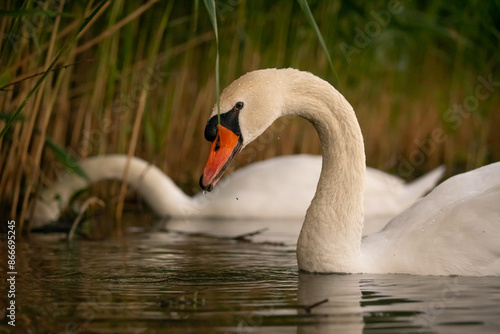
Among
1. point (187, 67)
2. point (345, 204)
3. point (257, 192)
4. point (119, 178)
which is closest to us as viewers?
point (345, 204)

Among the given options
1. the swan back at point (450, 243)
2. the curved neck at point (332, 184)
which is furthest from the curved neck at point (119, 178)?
the swan back at point (450, 243)

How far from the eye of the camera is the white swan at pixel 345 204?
496 centimetres

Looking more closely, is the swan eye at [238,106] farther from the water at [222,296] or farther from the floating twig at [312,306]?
the floating twig at [312,306]

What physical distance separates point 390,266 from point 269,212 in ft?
14.4

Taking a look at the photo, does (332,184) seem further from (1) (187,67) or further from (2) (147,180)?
(1) (187,67)

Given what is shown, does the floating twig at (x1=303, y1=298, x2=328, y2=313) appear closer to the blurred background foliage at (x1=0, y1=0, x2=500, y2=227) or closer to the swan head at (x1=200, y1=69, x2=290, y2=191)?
the swan head at (x1=200, y1=69, x2=290, y2=191)

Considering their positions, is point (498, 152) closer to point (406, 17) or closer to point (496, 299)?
point (406, 17)

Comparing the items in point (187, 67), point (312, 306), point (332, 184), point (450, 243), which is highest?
point (187, 67)

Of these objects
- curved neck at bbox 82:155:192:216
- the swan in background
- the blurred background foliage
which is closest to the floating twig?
the blurred background foliage

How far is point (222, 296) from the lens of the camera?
14.3ft

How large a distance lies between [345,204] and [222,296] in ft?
3.99

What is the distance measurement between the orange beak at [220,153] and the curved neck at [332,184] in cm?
43

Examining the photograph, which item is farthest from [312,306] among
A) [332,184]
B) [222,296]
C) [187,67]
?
[187,67]

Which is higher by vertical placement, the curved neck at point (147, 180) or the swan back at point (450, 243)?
the curved neck at point (147, 180)
